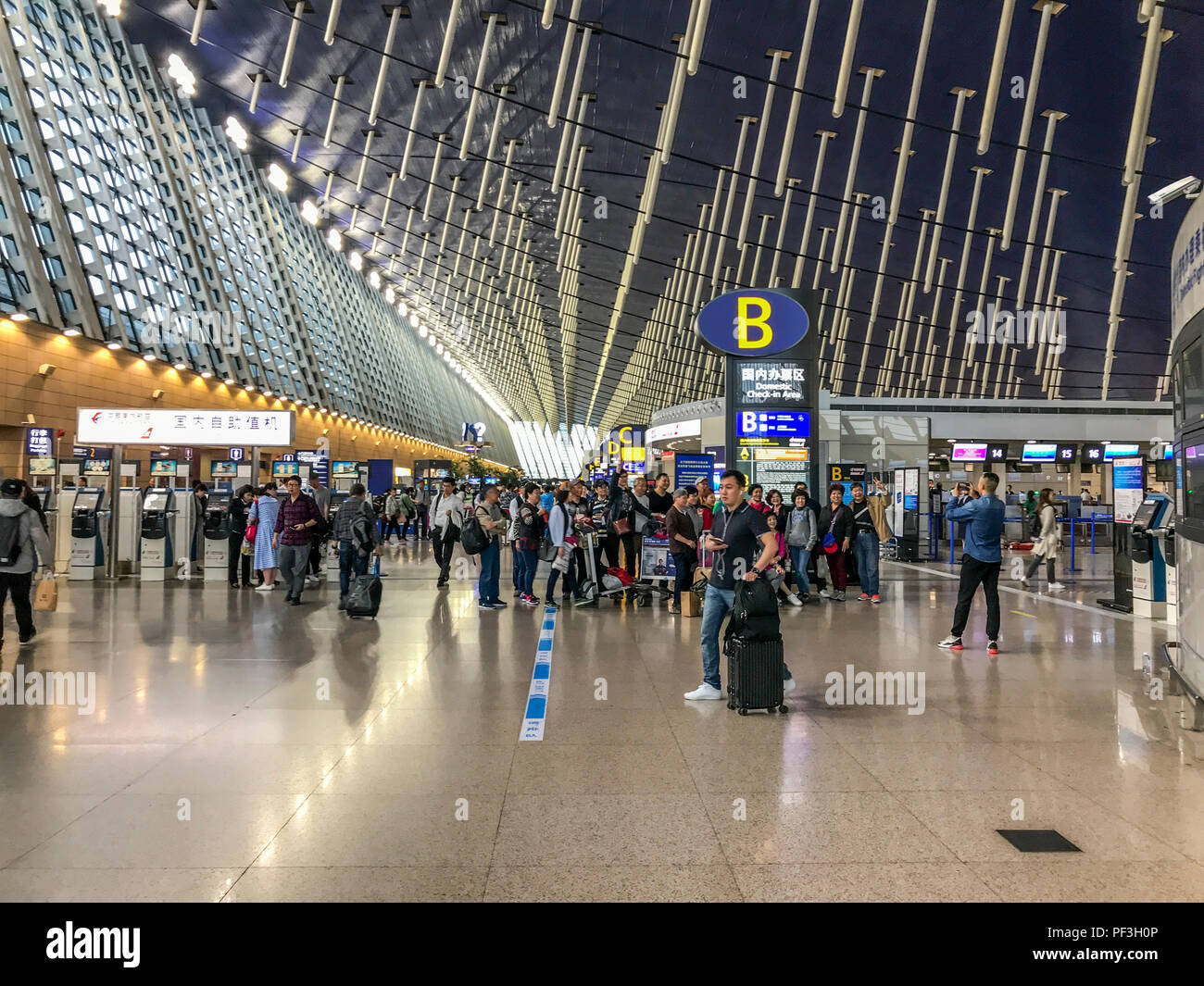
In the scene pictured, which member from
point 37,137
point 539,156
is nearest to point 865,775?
point 539,156

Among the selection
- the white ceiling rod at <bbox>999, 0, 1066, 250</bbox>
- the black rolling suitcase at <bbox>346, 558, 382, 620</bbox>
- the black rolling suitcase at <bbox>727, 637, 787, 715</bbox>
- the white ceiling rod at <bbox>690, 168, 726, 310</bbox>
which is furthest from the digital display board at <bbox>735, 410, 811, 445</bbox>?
the white ceiling rod at <bbox>690, 168, 726, 310</bbox>

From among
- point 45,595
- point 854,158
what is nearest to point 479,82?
point 854,158

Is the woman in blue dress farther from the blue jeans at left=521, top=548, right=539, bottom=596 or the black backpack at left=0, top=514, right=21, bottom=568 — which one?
the black backpack at left=0, top=514, right=21, bottom=568

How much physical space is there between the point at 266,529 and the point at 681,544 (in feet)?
Result: 22.0

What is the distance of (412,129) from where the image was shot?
985 inches

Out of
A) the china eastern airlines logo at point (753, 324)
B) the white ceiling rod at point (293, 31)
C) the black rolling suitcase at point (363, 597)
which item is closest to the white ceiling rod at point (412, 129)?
the white ceiling rod at point (293, 31)

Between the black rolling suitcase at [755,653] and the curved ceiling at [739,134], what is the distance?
1418 centimetres

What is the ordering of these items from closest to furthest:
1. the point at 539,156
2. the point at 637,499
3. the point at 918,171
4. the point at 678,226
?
the point at 637,499
the point at 918,171
the point at 539,156
the point at 678,226

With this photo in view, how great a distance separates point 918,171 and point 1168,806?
23.1 m

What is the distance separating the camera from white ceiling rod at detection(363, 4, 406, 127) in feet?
63.4

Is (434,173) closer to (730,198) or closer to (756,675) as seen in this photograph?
(730,198)

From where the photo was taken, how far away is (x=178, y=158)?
34906 millimetres

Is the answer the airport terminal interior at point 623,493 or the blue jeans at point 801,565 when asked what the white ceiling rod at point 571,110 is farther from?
the blue jeans at point 801,565
